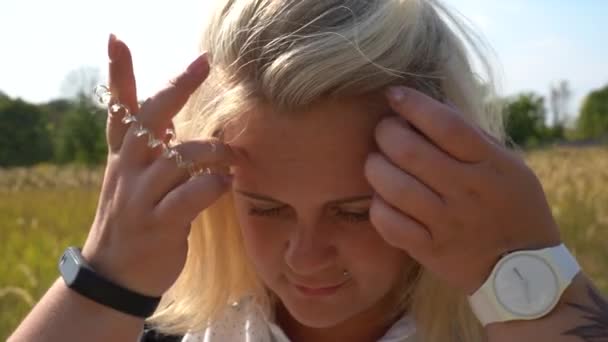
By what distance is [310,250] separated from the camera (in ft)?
4.19

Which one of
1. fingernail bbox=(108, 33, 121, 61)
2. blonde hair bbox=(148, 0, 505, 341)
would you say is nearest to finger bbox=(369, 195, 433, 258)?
blonde hair bbox=(148, 0, 505, 341)

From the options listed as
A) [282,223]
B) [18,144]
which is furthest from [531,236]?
[18,144]

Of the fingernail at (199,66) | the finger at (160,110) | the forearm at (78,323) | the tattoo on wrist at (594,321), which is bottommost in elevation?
the tattoo on wrist at (594,321)

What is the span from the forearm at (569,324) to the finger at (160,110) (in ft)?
1.85

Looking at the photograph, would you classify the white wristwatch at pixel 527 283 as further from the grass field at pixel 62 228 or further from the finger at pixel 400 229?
the grass field at pixel 62 228

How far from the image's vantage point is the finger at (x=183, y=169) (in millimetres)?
1231

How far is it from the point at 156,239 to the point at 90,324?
0.57 feet

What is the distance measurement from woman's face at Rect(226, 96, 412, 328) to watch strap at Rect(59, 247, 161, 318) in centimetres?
21

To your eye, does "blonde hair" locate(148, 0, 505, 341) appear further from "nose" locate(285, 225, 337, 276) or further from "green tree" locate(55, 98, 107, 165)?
"green tree" locate(55, 98, 107, 165)

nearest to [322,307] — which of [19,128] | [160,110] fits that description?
[160,110]

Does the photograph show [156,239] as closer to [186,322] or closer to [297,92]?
[297,92]

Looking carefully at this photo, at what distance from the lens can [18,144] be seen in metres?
6.90

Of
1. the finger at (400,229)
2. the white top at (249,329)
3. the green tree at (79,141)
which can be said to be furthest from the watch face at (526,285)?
the green tree at (79,141)

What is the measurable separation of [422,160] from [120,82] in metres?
0.48
